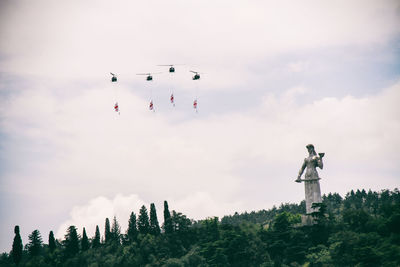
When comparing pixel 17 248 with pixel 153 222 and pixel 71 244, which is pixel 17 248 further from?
pixel 153 222

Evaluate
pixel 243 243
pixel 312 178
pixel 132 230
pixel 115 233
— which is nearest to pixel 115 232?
pixel 115 233

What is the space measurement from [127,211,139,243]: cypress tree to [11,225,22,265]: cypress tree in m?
24.8

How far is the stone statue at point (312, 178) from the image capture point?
8421 cm

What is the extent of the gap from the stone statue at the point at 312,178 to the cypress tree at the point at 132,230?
4732 cm

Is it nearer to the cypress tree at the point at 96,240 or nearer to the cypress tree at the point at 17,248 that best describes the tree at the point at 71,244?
the cypress tree at the point at 96,240

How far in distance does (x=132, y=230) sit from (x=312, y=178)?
53754 mm

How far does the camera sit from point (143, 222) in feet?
384

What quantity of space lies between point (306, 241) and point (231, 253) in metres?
14.2

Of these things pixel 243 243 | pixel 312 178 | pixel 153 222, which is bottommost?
pixel 243 243

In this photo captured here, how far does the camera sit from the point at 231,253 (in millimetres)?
86375

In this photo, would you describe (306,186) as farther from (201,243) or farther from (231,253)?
(201,243)

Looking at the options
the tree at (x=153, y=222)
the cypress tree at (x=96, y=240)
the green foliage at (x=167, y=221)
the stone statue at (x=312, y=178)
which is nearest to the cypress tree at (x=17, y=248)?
the cypress tree at (x=96, y=240)

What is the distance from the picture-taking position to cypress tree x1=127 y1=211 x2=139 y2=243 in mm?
116250

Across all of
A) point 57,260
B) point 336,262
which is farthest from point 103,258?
point 336,262
